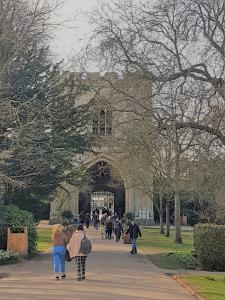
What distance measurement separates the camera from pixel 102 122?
26672mm

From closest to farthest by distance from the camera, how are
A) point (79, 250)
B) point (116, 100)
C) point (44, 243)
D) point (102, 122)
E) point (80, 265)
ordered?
1. point (80, 265)
2. point (79, 250)
3. point (116, 100)
4. point (102, 122)
5. point (44, 243)

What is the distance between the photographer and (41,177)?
25656 millimetres

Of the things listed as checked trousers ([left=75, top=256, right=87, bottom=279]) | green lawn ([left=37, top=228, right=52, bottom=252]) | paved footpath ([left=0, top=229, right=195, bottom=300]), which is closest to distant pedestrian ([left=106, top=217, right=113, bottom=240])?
green lawn ([left=37, top=228, right=52, bottom=252])

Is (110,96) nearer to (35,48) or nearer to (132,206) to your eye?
(35,48)

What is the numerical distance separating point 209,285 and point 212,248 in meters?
5.45

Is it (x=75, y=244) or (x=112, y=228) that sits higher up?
(x=112, y=228)

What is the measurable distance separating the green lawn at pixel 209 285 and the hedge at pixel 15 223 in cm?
856

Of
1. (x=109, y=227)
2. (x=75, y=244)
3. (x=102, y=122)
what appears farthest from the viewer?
(x=109, y=227)

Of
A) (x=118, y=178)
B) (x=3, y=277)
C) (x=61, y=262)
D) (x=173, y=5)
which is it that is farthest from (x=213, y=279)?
(x=118, y=178)

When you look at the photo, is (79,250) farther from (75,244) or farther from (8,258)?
(8,258)

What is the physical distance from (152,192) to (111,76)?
2437 cm

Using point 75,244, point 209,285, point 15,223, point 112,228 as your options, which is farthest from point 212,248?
point 112,228

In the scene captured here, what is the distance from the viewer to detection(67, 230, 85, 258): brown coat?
49.8 ft

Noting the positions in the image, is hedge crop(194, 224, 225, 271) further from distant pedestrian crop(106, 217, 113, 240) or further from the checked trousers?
distant pedestrian crop(106, 217, 113, 240)
